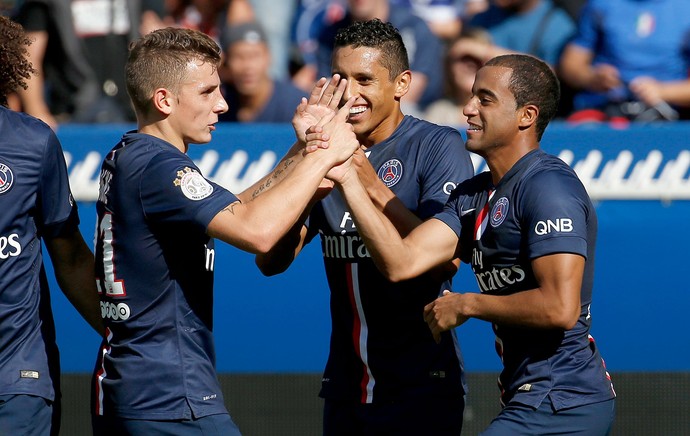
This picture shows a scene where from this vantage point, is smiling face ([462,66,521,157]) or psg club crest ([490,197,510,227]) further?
smiling face ([462,66,521,157])

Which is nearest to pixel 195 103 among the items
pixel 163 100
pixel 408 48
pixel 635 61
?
pixel 163 100

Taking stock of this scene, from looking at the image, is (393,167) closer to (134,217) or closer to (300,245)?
(300,245)

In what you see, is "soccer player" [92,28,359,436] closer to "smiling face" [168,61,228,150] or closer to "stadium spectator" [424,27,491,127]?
"smiling face" [168,61,228,150]

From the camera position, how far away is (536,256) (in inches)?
154

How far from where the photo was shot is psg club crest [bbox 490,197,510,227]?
4.11m

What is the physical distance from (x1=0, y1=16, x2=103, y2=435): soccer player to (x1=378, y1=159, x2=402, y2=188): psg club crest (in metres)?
1.26

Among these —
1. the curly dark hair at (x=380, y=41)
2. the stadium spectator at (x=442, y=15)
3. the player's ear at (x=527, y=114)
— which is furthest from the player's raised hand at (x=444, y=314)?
the stadium spectator at (x=442, y=15)

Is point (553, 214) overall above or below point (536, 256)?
above

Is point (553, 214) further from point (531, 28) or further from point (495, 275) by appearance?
point (531, 28)

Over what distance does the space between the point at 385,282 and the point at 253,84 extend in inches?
154

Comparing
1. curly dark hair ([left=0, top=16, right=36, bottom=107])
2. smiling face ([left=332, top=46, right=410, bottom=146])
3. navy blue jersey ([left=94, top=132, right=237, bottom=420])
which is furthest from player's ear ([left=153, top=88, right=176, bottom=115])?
smiling face ([left=332, top=46, right=410, bottom=146])

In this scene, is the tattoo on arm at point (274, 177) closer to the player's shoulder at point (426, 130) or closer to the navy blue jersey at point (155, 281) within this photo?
the player's shoulder at point (426, 130)

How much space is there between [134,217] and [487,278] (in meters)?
1.32

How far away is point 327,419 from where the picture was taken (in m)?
4.73
